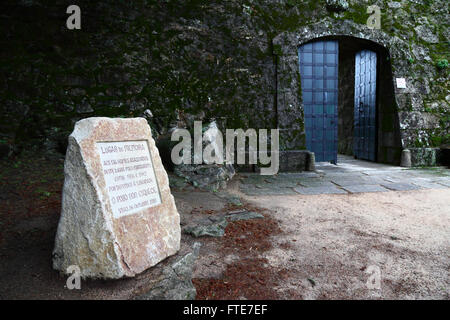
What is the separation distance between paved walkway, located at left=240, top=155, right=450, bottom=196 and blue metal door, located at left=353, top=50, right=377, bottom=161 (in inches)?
61.1

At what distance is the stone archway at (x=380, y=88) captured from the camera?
582 centimetres

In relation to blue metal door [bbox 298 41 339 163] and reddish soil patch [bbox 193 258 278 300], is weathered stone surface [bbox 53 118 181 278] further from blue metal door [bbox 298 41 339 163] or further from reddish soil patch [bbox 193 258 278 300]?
blue metal door [bbox 298 41 339 163]

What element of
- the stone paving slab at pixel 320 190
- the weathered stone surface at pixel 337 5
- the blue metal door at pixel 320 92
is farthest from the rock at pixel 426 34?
the stone paving slab at pixel 320 190

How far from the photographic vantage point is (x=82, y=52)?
5.30 meters

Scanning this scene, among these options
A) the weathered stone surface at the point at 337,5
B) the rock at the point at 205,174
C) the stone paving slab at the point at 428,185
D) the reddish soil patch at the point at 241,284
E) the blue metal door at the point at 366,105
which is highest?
the weathered stone surface at the point at 337,5

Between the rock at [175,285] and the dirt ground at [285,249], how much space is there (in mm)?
73

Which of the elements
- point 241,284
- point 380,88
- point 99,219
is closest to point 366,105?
point 380,88

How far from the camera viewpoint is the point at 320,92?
20.6 feet

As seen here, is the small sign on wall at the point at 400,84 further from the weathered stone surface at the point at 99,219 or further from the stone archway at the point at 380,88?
the weathered stone surface at the point at 99,219

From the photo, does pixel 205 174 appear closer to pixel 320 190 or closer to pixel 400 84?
pixel 320 190

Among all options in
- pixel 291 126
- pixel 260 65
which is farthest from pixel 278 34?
pixel 291 126

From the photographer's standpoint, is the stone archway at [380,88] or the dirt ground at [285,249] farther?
the stone archway at [380,88]

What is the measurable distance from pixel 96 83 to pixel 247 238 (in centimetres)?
443
